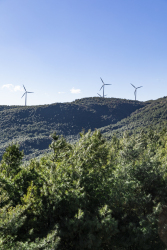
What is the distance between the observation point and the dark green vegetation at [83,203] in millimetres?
16953

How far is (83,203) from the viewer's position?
1984 centimetres

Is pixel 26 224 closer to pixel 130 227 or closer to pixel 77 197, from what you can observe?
pixel 77 197

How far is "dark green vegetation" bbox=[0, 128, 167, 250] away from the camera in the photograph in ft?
55.6

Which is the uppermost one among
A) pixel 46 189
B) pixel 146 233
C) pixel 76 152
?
pixel 76 152

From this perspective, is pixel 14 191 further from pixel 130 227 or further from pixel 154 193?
pixel 154 193

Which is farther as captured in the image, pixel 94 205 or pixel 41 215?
pixel 94 205

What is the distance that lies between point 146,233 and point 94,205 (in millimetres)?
6295

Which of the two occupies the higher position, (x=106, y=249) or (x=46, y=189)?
(x=46, y=189)

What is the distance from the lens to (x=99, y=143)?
27250mm

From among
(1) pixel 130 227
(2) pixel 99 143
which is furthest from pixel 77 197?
(2) pixel 99 143

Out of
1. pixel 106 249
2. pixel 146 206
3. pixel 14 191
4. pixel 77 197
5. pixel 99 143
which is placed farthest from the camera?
pixel 99 143

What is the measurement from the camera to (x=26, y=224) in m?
17.5

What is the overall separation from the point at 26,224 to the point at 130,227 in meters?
11.8

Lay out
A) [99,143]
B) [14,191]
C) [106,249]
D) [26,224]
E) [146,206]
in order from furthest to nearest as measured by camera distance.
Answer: [99,143] < [146,206] < [106,249] < [14,191] < [26,224]
